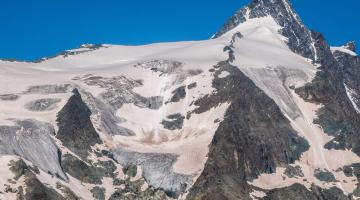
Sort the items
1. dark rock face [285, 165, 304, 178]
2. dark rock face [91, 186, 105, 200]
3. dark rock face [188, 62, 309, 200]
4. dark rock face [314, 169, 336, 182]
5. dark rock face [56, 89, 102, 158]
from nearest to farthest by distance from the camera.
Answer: dark rock face [91, 186, 105, 200] < dark rock face [188, 62, 309, 200] < dark rock face [56, 89, 102, 158] < dark rock face [285, 165, 304, 178] < dark rock face [314, 169, 336, 182]

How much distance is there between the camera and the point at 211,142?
181 meters

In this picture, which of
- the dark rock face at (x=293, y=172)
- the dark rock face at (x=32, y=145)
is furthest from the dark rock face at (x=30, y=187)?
the dark rock face at (x=293, y=172)

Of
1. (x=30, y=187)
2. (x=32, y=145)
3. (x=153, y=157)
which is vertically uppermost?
(x=32, y=145)

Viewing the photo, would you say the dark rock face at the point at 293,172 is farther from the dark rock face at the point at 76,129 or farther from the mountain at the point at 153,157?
the dark rock face at the point at 76,129

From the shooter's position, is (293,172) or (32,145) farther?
(293,172)

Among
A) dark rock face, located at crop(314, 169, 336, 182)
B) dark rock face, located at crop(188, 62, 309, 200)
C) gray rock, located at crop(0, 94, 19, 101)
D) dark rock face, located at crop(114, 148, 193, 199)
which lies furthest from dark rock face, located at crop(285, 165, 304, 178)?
gray rock, located at crop(0, 94, 19, 101)

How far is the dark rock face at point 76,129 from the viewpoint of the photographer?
175 m

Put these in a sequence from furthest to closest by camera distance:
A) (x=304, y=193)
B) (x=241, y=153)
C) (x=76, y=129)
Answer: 1. (x=76, y=129)
2. (x=241, y=153)
3. (x=304, y=193)

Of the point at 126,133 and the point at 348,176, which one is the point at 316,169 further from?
the point at 126,133

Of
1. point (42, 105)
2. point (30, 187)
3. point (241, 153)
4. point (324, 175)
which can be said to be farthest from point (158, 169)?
point (324, 175)

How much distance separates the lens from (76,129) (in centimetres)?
18012

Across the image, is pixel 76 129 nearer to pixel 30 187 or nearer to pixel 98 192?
pixel 98 192

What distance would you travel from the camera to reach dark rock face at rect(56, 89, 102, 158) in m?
175

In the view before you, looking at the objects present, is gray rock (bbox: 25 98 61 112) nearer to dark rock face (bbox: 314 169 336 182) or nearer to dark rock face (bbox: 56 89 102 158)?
dark rock face (bbox: 56 89 102 158)
